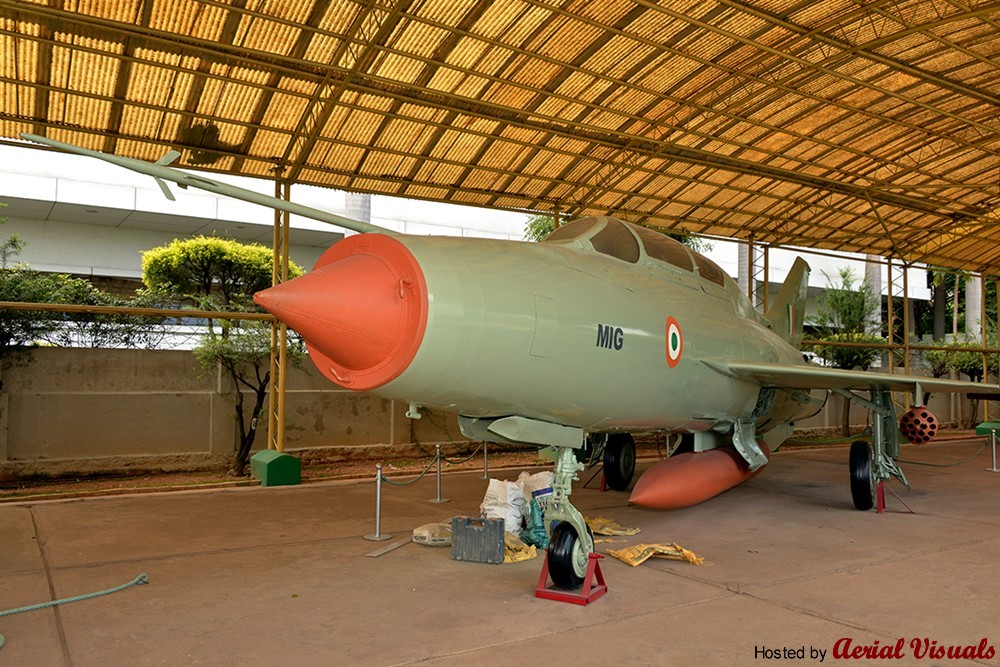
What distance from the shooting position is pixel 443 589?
5.68 metres

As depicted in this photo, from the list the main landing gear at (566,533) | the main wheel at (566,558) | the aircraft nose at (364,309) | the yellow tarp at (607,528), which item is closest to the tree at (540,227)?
the yellow tarp at (607,528)

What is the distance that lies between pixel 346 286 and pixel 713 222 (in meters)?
14.3

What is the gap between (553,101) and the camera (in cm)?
1200

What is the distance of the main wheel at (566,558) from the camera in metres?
5.43

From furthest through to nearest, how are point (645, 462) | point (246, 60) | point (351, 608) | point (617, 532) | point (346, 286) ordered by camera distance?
point (645, 462), point (246, 60), point (617, 532), point (351, 608), point (346, 286)

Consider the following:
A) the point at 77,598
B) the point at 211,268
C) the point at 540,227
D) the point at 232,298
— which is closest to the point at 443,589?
the point at 77,598

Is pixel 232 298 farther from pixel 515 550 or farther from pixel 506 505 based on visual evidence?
pixel 515 550

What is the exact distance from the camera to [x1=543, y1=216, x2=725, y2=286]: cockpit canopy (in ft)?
20.5

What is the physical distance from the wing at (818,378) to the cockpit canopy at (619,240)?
1.10 metres

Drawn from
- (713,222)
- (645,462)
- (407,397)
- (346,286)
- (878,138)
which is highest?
(878,138)

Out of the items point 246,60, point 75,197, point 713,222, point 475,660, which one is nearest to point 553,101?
point 246,60

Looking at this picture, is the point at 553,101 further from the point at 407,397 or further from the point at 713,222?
the point at 407,397

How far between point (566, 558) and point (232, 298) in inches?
521

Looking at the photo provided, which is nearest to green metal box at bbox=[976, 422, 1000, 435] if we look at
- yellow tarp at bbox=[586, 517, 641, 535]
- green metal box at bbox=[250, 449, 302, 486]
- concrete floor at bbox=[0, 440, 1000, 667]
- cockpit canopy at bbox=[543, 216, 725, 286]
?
concrete floor at bbox=[0, 440, 1000, 667]
